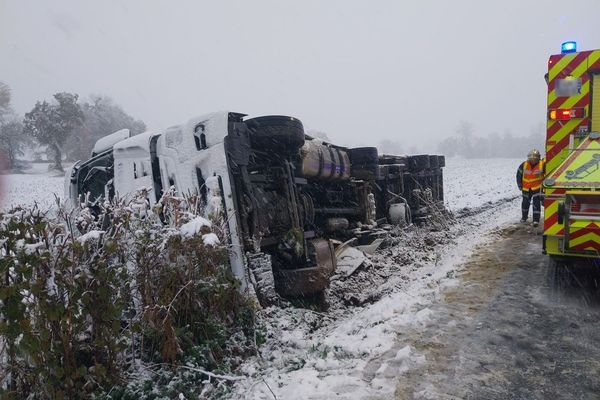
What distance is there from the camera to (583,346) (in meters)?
3.03

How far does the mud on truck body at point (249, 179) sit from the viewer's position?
3.96 meters

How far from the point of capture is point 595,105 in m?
5.11

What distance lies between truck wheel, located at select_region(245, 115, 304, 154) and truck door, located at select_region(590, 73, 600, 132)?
12.2 feet

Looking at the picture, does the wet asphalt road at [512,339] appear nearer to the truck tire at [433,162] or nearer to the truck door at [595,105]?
the truck door at [595,105]

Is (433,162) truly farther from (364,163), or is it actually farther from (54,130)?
(54,130)

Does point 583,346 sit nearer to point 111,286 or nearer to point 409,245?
point 111,286

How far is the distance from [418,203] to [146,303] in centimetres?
830

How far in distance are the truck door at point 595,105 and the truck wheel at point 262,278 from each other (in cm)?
440

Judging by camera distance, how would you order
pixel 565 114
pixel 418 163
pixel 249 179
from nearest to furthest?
pixel 249 179 < pixel 565 114 < pixel 418 163

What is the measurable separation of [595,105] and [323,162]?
11.3 ft

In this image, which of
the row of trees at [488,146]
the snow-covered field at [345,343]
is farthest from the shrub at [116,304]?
the row of trees at [488,146]

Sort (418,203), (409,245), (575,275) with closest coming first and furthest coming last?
(575,275) → (409,245) → (418,203)

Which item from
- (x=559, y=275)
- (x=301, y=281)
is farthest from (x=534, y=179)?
(x=301, y=281)

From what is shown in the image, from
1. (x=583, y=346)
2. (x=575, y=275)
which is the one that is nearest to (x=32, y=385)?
(x=583, y=346)
